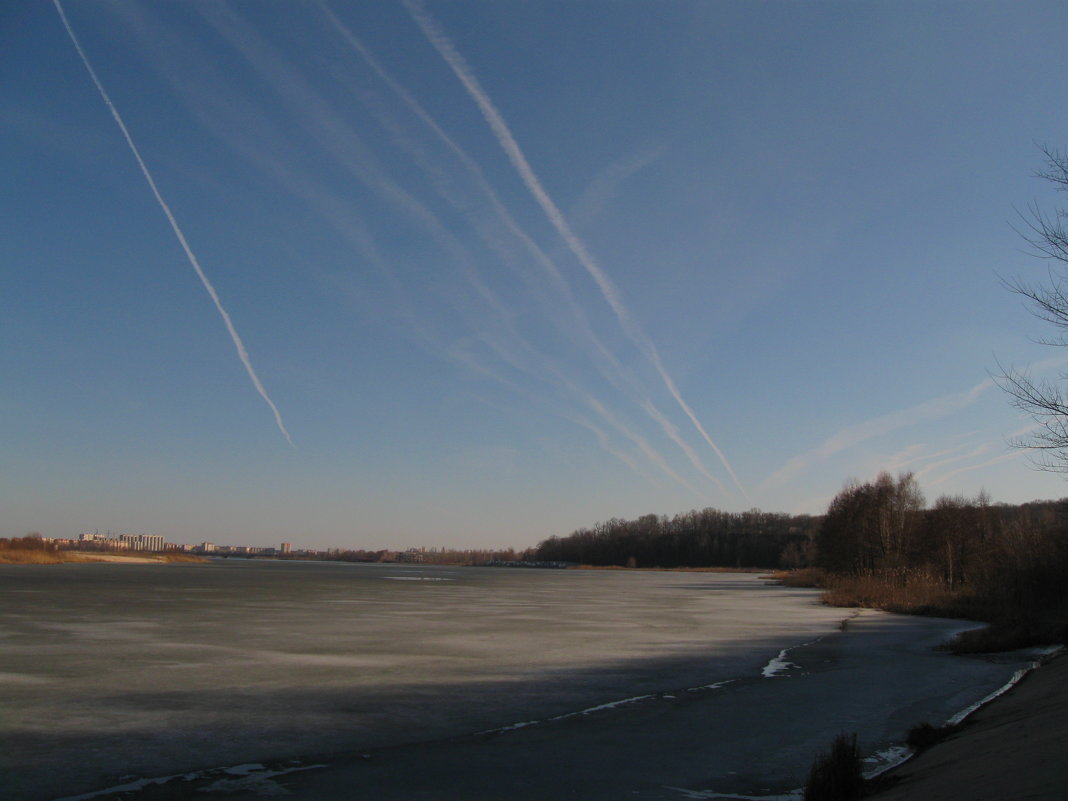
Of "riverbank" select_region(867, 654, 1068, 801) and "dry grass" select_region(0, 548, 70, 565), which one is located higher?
"riverbank" select_region(867, 654, 1068, 801)

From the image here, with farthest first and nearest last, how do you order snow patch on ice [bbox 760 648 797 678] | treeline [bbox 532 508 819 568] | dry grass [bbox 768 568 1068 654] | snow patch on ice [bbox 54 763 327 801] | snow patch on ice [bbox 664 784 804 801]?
treeline [bbox 532 508 819 568] < dry grass [bbox 768 568 1068 654] < snow patch on ice [bbox 760 648 797 678] < snow patch on ice [bbox 664 784 804 801] < snow patch on ice [bbox 54 763 327 801]

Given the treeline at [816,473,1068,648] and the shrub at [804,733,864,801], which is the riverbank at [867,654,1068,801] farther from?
the treeline at [816,473,1068,648]

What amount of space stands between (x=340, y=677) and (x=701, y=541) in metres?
157

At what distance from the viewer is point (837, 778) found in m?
6.32

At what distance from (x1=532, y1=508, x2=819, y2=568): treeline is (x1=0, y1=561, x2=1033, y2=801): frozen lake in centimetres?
12516

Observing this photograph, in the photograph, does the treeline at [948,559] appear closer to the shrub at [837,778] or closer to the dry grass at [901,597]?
the dry grass at [901,597]

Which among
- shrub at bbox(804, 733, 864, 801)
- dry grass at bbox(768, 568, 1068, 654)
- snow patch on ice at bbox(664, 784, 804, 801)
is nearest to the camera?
shrub at bbox(804, 733, 864, 801)

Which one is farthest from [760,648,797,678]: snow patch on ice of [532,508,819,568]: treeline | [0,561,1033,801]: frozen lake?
[532,508,819,568]: treeline

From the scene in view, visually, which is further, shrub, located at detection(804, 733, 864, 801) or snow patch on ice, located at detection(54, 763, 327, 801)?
shrub, located at detection(804, 733, 864, 801)

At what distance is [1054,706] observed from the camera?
26.7 feet

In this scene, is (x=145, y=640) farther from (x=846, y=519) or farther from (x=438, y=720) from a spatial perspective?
(x=846, y=519)

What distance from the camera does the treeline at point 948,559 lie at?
23.5m

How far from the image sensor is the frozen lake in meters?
7.55

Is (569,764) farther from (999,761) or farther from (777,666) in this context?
(777,666)
